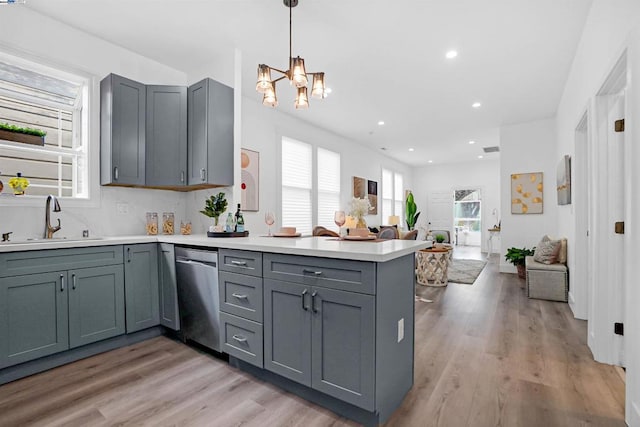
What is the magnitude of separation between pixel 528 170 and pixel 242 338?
20.1 ft

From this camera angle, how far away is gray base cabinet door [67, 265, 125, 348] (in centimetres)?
241

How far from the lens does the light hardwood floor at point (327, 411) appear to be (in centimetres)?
173

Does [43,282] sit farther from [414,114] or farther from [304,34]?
[414,114]

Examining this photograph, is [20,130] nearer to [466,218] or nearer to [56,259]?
[56,259]

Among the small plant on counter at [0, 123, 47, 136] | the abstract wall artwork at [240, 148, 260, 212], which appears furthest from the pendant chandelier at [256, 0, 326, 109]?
the abstract wall artwork at [240, 148, 260, 212]

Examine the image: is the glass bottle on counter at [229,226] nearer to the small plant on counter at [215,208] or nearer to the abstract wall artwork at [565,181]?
the small plant on counter at [215,208]

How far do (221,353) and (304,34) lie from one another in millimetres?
3016

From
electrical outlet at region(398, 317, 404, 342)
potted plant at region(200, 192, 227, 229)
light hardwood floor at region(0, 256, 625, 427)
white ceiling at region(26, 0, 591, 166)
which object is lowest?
light hardwood floor at region(0, 256, 625, 427)

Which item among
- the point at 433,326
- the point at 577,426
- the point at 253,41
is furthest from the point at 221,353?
the point at 253,41

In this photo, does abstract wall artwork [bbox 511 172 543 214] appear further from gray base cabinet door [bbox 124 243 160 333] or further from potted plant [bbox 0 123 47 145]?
potted plant [bbox 0 123 47 145]

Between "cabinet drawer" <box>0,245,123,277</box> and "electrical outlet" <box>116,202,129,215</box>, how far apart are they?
2.39 ft

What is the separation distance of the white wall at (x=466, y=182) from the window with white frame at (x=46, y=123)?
32.6 ft

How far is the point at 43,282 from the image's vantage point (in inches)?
89.3

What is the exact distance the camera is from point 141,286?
2.81 m
